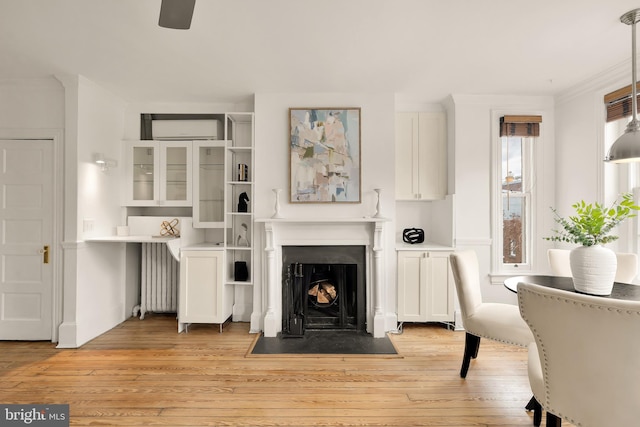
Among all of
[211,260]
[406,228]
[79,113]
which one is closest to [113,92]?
[79,113]

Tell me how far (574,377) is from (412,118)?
2.96m

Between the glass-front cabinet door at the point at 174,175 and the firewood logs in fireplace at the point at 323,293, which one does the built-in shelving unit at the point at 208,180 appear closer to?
the glass-front cabinet door at the point at 174,175

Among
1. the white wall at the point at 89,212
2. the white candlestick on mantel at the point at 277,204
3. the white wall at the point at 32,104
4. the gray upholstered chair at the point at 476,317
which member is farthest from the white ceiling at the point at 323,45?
the gray upholstered chair at the point at 476,317

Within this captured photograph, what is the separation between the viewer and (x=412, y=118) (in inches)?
146

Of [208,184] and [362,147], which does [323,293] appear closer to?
[362,147]

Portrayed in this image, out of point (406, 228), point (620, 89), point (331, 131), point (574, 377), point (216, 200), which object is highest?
point (620, 89)

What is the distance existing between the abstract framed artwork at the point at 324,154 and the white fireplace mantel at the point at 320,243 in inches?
10.7

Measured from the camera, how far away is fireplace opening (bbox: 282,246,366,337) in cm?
343

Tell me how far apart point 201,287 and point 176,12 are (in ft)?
8.39

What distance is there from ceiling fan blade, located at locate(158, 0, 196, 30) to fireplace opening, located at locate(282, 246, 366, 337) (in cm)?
225

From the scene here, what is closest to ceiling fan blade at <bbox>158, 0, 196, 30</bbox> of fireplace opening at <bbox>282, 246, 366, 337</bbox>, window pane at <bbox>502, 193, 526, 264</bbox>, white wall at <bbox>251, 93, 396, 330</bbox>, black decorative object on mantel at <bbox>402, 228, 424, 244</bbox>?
white wall at <bbox>251, 93, 396, 330</bbox>

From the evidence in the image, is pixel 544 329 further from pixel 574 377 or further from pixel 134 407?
pixel 134 407
